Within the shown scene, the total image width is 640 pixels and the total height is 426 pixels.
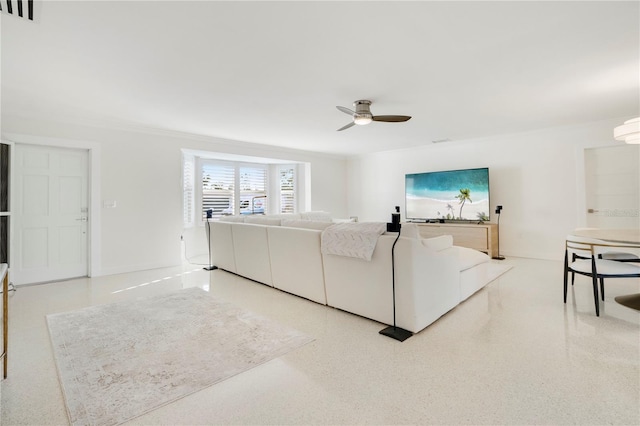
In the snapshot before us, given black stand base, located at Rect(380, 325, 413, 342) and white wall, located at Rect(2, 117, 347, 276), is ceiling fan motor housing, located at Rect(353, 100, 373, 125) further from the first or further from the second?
white wall, located at Rect(2, 117, 347, 276)

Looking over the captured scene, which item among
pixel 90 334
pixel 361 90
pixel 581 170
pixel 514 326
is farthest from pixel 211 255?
pixel 581 170

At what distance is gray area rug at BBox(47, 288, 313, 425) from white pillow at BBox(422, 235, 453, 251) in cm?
129

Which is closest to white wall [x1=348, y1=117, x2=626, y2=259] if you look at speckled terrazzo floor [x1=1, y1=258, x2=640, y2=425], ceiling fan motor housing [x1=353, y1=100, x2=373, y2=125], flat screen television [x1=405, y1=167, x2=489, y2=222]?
flat screen television [x1=405, y1=167, x2=489, y2=222]

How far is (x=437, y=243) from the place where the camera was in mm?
2701

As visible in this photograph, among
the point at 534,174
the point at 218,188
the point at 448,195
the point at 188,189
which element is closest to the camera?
the point at 534,174

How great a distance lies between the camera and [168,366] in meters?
2.02

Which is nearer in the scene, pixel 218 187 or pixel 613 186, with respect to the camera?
pixel 613 186

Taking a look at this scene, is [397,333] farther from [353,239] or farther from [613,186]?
[613,186]

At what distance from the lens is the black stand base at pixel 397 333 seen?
2350mm

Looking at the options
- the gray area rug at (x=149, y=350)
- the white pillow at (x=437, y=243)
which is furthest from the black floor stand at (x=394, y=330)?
the gray area rug at (x=149, y=350)

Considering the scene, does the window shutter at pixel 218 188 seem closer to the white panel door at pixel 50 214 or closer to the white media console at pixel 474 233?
the white panel door at pixel 50 214

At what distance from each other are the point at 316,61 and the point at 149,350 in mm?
2733

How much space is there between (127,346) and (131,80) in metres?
2.54

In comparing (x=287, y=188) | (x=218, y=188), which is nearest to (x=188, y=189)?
(x=218, y=188)
